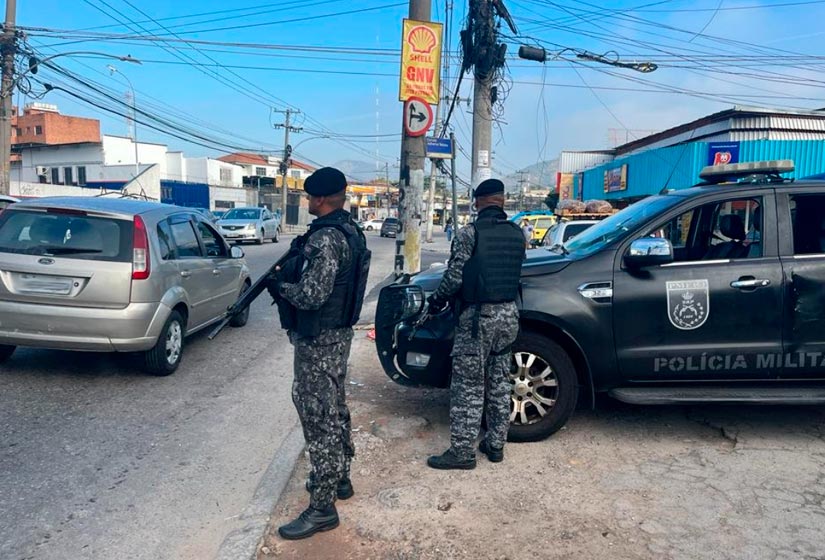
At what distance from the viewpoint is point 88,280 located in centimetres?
518

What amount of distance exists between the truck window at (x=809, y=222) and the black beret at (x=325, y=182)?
3.26 m

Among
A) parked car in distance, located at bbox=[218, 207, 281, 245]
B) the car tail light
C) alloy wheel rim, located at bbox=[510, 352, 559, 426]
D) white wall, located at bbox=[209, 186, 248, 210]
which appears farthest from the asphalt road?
white wall, located at bbox=[209, 186, 248, 210]

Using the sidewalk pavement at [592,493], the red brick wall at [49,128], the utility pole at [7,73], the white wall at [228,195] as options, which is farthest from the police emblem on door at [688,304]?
the red brick wall at [49,128]

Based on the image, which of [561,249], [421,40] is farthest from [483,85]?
[561,249]

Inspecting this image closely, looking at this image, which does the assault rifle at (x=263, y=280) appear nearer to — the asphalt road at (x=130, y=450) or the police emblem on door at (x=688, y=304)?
the asphalt road at (x=130, y=450)

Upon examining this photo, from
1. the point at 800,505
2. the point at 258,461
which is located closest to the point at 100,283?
the point at 258,461

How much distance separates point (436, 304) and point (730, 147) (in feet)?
58.7

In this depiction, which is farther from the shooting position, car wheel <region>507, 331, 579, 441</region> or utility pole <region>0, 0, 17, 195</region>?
utility pole <region>0, 0, 17, 195</region>

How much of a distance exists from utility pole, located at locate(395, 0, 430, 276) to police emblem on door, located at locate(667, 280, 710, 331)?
13.6 ft

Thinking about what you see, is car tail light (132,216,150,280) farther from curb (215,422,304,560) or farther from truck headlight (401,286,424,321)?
truck headlight (401,286,424,321)

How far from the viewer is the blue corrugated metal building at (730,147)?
18.5 meters

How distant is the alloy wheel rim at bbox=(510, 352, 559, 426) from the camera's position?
4160mm

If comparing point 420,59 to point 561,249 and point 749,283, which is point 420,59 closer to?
point 561,249

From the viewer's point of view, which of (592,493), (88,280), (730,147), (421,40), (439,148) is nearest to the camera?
(592,493)
